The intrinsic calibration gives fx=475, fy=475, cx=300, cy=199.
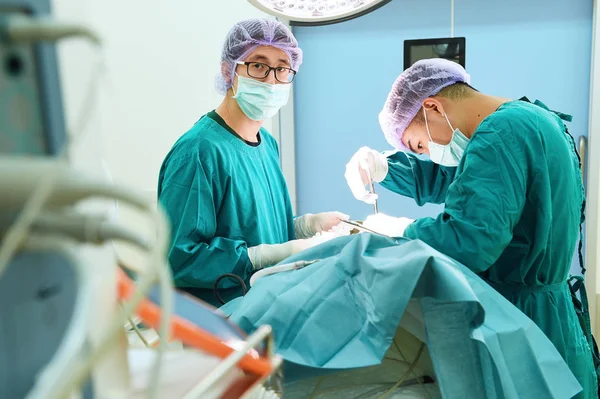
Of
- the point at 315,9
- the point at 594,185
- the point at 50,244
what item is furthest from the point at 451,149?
the point at 50,244

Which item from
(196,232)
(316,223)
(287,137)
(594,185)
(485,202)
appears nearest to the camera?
(485,202)

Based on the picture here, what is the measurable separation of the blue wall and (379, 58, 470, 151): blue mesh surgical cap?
3.65 feet

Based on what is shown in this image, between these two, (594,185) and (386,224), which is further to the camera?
(594,185)

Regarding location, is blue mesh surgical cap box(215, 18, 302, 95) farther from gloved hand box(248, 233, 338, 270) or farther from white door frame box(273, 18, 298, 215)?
white door frame box(273, 18, 298, 215)

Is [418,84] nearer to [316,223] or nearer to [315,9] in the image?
[315,9]

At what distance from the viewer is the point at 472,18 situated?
8.27ft

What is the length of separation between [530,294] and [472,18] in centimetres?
171

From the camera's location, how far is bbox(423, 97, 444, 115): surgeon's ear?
1.53 metres

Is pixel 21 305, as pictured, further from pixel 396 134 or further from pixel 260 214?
pixel 396 134

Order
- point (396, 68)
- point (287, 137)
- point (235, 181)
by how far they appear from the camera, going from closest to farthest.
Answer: point (235, 181), point (396, 68), point (287, 137)

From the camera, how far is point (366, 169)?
2.02 metres

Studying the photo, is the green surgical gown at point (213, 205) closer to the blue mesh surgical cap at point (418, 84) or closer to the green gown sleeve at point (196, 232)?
the green gown sleeve at point (196, 232)

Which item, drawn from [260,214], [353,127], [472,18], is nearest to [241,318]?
[260,214]

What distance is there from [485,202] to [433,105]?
465mm
